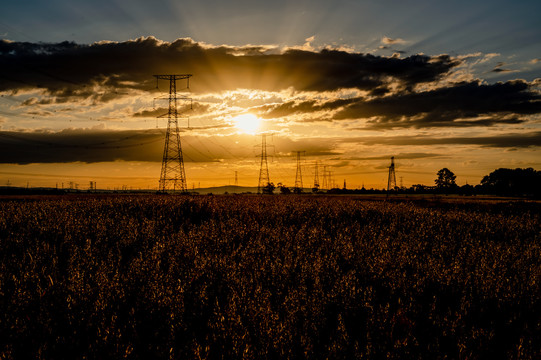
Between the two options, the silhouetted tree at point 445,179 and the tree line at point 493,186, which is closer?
the tree line at point 493,186

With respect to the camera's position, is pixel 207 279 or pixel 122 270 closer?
pixel 207 279

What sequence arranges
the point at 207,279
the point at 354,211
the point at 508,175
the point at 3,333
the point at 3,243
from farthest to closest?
the point at 508,175 < the point at 354,211 < the point at 3,243 < the point at 207,279 < the point at 3,333

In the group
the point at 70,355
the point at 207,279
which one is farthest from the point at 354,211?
the point at 70,355

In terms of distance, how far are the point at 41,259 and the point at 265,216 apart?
18.5 ft

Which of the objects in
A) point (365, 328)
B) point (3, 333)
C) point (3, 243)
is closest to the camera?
point (3, 333)

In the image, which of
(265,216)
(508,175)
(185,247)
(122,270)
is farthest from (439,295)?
(508,175)

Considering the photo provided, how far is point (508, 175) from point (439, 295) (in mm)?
134730

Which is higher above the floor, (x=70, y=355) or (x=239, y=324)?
(x=239, y=324)

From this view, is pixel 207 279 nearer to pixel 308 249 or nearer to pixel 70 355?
pixel 70 355

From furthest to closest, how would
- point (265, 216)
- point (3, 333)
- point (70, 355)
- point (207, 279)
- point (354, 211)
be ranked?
point (354, 211) < point (265, 216) < point (207, 279) < point (3, 333) < point (70, 355)

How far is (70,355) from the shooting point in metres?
2.27

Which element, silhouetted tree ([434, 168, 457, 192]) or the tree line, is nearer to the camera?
the tree line

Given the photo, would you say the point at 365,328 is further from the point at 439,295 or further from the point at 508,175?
the point at 508,175

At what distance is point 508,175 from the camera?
364ft
